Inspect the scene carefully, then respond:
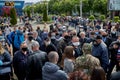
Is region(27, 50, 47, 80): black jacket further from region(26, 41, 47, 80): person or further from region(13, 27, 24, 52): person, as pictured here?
region(13, 27, 24, 52): person

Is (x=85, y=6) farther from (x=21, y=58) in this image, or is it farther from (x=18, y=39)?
(x=21, y=58)

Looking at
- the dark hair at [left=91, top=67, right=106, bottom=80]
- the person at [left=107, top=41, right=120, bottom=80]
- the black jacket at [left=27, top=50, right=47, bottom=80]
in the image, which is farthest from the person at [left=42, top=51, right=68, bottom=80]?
the person at [left=107, top=41, right=120, bottom=80]

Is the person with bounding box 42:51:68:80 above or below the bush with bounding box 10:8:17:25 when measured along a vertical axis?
above

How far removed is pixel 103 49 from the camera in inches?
430

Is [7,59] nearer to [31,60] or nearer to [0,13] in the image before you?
[31,60]

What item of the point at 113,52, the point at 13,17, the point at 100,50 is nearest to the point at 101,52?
the point at 100,50

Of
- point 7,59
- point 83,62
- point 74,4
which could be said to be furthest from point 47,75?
point 74,4

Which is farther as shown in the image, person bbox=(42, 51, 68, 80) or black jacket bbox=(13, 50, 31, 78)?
black jacket bbox=(13, 50, 31, 78)

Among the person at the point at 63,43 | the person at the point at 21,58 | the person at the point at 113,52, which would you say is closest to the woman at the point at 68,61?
the person at the point at 21,58

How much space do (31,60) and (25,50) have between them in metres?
1.76

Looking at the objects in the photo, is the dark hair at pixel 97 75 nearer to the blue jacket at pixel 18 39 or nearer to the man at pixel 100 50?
the man at pixel 100 50

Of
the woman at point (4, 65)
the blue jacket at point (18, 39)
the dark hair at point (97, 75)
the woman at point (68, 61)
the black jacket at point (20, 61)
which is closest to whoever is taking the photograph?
the dark hair at point (97, 75)

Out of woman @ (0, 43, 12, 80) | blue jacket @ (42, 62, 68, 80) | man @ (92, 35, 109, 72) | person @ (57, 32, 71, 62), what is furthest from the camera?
person @ (57, 32, 71, 62)

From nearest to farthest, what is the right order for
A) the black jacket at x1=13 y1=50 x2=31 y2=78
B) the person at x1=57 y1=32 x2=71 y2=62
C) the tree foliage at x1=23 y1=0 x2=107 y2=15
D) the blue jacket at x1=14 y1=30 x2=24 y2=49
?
the black jacket at x1=13 y1=50 x2=31 y2=78, the person at x1=57 y1=32 x2=71 y2=62, the blue jacket at x1=14 y1=30 x2=24 y2=49, the tree foliage at x1=23 y1=0 x2=107 y2=15
